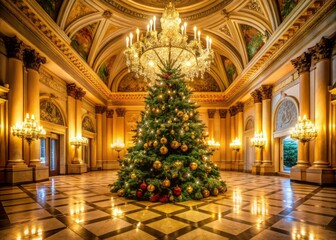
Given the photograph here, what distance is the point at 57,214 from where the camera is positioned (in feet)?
11.5

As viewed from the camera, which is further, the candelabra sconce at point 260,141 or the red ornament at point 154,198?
the candelabra sconce at point 260,141

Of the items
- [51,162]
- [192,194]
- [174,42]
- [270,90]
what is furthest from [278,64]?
[51,162]

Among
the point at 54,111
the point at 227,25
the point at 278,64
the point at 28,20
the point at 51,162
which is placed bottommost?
the point at 51,162

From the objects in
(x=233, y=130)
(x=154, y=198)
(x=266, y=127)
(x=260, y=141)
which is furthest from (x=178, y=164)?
(x=233, y=130)

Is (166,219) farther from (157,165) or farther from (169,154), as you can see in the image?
(169,154)

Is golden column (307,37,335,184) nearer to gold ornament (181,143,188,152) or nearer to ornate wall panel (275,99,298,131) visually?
ornate wall panel (275,99,298,131)

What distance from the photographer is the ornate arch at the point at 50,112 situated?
32.2 ft

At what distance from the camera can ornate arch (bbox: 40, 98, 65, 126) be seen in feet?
32.2

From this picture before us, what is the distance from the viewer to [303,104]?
26.3 ft

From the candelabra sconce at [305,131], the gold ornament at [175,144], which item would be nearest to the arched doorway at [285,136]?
the candelabra sconce at [305,131]

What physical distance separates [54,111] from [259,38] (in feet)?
35.8

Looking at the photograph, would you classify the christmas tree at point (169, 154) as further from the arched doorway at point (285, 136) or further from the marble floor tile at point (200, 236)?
the arched doorway at point (285, 136)

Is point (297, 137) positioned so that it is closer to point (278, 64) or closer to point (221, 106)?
point (278, 64)

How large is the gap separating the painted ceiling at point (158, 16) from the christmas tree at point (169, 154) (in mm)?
6176
